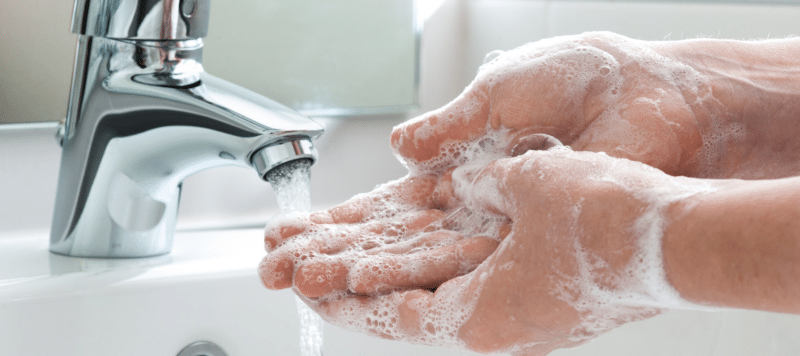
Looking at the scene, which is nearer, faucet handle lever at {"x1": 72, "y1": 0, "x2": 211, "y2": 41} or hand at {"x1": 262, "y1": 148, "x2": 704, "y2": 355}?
hand at {"x1": 262, "y1": 148, "x2": 704, "y2": 355}

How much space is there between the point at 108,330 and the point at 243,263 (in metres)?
0.13

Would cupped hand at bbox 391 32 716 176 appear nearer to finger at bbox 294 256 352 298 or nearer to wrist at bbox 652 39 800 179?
wrist at bbox 652 39 800 179

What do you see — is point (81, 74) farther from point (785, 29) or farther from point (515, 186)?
point (785, 29)

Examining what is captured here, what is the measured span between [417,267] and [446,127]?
14cm

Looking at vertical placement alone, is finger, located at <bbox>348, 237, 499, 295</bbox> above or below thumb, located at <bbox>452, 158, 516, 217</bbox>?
below

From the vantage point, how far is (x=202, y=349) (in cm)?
61

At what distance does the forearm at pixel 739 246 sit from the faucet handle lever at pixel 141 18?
39 cm

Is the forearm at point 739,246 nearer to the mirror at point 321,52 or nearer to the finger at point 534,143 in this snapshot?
the finger at point 534,143

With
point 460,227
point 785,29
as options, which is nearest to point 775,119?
point 785,29

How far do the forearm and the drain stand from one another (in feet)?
1.46

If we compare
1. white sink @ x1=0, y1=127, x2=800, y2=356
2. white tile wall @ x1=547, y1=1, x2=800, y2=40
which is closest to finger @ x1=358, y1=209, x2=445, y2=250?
white sink @ x1=0, y1=127, x2=800, y2=356

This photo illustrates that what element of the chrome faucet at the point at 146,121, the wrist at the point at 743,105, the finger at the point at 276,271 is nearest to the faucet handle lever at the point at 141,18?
the chrome faucet at the point at 146,121

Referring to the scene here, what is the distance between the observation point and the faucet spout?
546mm

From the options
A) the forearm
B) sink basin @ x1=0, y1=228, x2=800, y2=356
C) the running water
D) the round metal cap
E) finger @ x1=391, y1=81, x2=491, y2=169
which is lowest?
sink basin @ x1=0, y1=228, x2=800, y2=356
